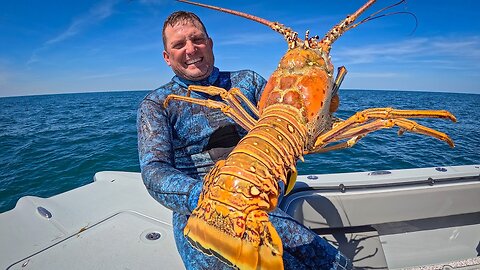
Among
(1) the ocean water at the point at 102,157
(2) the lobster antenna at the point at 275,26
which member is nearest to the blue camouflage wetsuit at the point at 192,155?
(2) the lobster antenna at the point at 275,26

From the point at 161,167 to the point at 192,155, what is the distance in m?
0.93

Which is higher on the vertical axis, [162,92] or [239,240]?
[162,92]

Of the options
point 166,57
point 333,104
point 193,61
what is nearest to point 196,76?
point 193,61

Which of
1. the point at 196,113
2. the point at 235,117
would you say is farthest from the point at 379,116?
the point at 196,113

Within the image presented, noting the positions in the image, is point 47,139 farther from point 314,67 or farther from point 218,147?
point 314,67

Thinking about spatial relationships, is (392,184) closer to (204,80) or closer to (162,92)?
(204,80)

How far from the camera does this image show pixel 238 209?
5.87 ft

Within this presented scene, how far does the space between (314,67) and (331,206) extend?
210 cm

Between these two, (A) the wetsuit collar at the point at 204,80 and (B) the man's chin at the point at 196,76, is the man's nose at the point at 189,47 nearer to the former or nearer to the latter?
(B) the man's chin at the point at 196,76

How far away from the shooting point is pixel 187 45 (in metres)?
3.00

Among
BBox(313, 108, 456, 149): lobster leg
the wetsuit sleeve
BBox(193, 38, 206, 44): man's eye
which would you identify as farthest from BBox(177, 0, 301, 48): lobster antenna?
the wetsuit sleeve

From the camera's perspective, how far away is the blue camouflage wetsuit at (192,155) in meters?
2.19

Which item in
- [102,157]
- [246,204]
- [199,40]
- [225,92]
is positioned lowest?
[102,157]

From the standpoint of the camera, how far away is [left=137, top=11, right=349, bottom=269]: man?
2249mm
